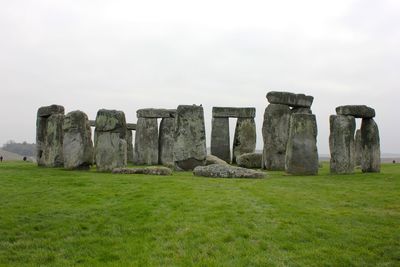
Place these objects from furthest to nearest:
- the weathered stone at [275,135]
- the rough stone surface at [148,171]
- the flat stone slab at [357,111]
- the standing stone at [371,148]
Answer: the weathered stone at [275,135]
the standing stone at [371,148]
the flat stone slab at [357,111]
the rough stone surface at [148,171]

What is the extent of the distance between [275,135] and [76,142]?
8.73 metres

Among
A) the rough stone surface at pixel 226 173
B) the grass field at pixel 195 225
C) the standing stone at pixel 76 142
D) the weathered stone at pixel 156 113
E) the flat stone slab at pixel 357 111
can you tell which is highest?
the weathered stone at pixel 156 113

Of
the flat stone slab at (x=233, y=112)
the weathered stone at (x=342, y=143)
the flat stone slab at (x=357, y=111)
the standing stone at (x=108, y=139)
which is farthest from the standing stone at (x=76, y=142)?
the flat stone slab at (x=233, y=112)

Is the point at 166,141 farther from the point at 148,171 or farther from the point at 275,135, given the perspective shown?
the point at 148,171

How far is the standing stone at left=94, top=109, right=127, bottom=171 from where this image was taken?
16.0m

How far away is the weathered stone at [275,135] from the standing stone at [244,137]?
5.79 metres

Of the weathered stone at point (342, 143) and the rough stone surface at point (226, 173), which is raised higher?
the weathered stone at point (342, 143)

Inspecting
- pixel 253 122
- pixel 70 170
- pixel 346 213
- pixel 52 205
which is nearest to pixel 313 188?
pixel 346 213

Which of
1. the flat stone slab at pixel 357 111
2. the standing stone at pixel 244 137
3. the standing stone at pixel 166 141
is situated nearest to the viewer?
the flat stone slab at pixel 357 111

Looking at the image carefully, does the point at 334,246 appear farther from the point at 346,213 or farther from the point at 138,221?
the point at 138,221

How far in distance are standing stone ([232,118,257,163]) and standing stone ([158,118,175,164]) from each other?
385 centimetres

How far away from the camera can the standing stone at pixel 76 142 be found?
53.7 feet

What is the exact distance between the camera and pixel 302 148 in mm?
16281

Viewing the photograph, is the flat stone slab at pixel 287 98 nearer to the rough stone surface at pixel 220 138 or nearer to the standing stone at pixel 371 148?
the standing stone at pixel 371 148
